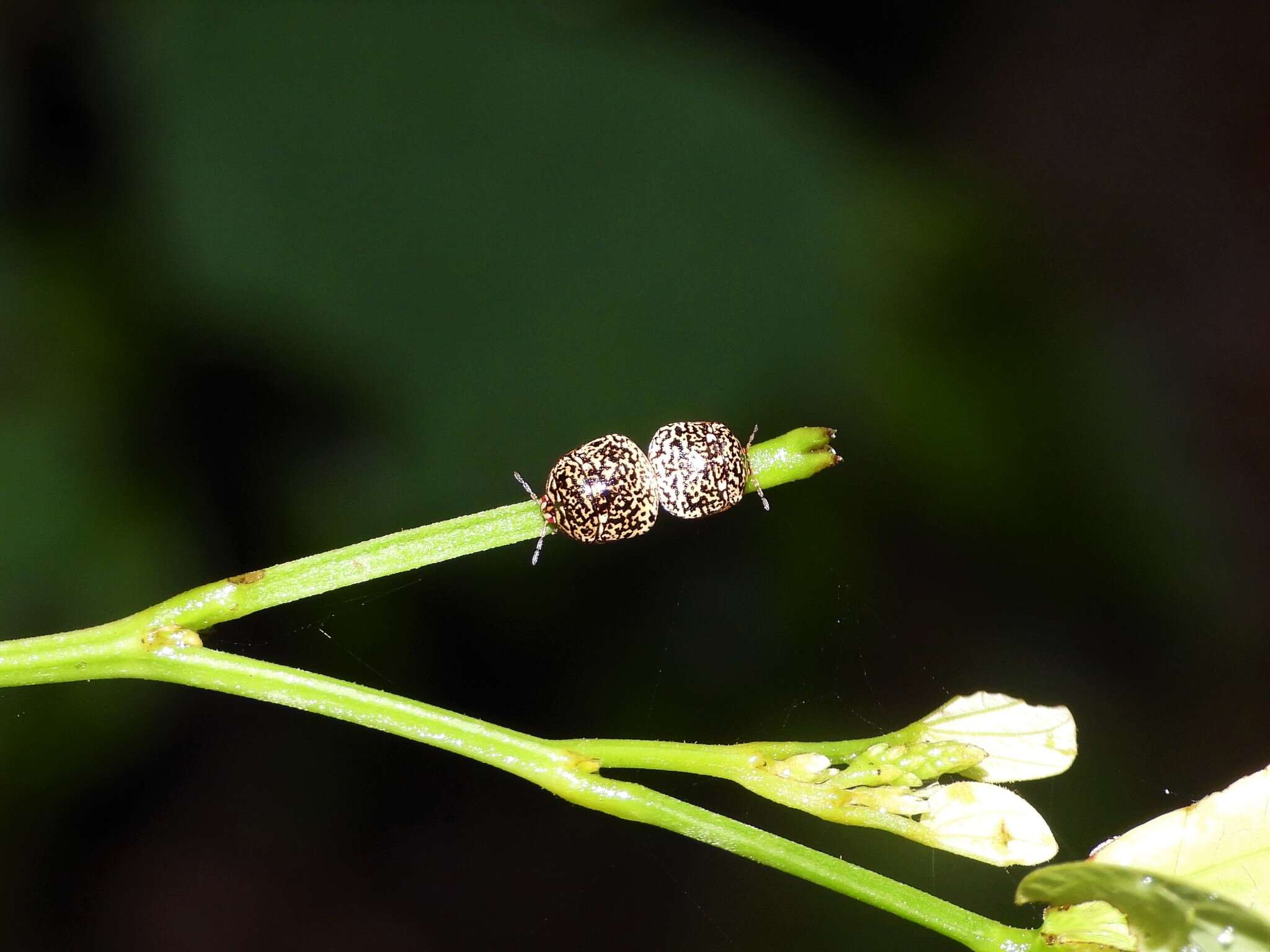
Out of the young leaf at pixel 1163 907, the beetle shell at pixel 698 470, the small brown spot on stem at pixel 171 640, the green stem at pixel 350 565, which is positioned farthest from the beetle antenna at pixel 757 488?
the small brown spot on stem at pixel 171 640

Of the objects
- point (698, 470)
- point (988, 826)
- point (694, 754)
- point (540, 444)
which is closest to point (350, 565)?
point (694, 754)

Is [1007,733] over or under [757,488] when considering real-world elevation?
under

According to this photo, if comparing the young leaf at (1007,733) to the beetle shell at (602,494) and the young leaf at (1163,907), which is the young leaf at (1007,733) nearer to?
the young leaf at (1163,907)

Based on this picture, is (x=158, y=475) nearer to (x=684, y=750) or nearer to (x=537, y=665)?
(x=537, y=665)

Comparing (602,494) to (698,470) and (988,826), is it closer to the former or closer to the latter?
(698,470)

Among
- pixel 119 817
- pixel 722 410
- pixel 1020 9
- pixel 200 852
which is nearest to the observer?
pixel 722 410

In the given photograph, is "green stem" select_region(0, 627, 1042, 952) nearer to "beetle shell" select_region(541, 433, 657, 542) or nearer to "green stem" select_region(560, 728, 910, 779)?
"green stem" select_region(560, 728, 910, 779)

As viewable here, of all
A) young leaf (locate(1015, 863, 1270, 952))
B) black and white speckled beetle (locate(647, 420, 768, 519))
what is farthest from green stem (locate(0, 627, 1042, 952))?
black and white speckled beetle (locate(647, 420, 768, 519))

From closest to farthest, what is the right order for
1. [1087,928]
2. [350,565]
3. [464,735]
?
[1087,928] < [464,735] < [350,565]

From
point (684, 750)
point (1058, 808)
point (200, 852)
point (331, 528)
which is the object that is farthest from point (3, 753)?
point (1058, 808)
